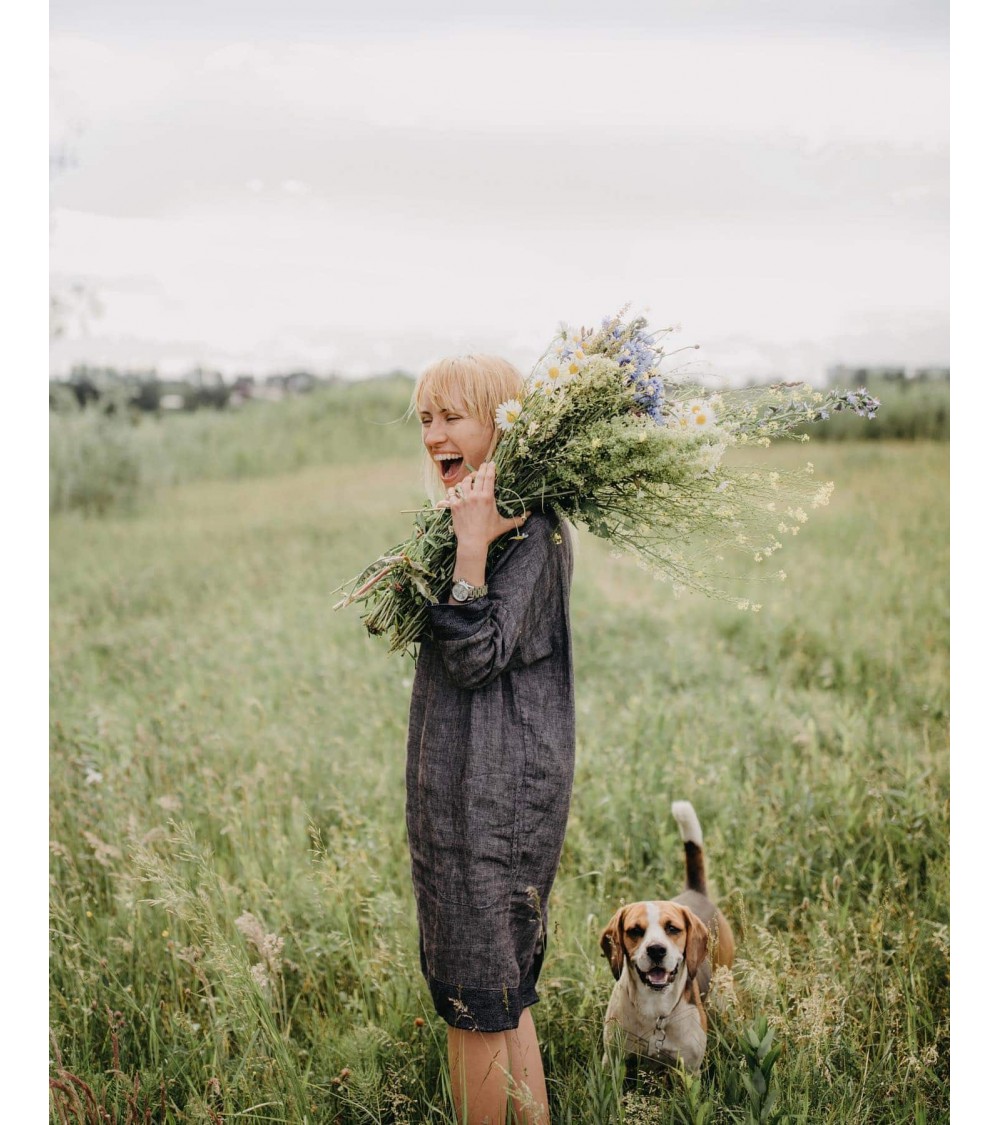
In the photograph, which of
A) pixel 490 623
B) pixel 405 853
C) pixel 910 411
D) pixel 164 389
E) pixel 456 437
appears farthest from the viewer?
pixel 164 389

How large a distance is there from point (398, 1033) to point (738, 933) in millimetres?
1095

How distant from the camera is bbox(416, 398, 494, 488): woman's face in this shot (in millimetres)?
1989

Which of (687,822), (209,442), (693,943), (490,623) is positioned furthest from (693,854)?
(209,442)

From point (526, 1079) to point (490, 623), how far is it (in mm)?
999

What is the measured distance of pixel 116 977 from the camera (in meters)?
2.63

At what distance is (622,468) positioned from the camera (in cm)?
189

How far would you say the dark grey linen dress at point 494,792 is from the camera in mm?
1866

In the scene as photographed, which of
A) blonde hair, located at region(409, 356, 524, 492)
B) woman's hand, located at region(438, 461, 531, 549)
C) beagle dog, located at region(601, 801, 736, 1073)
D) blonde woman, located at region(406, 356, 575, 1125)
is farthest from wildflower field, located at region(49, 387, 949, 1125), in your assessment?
blonde hair, located at region(409, 356, 524, 492)

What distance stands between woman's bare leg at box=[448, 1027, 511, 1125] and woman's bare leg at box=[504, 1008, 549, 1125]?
2 centimetres

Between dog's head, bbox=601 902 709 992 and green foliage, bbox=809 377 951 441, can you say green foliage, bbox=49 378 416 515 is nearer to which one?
green foliage, bbox=809 377 951 441

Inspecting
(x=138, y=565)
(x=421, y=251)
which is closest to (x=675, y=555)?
(x=421, y=251)

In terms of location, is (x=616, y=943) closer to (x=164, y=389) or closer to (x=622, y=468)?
(x=622, y=468)

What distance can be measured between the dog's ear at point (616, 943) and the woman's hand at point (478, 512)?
0.90m
